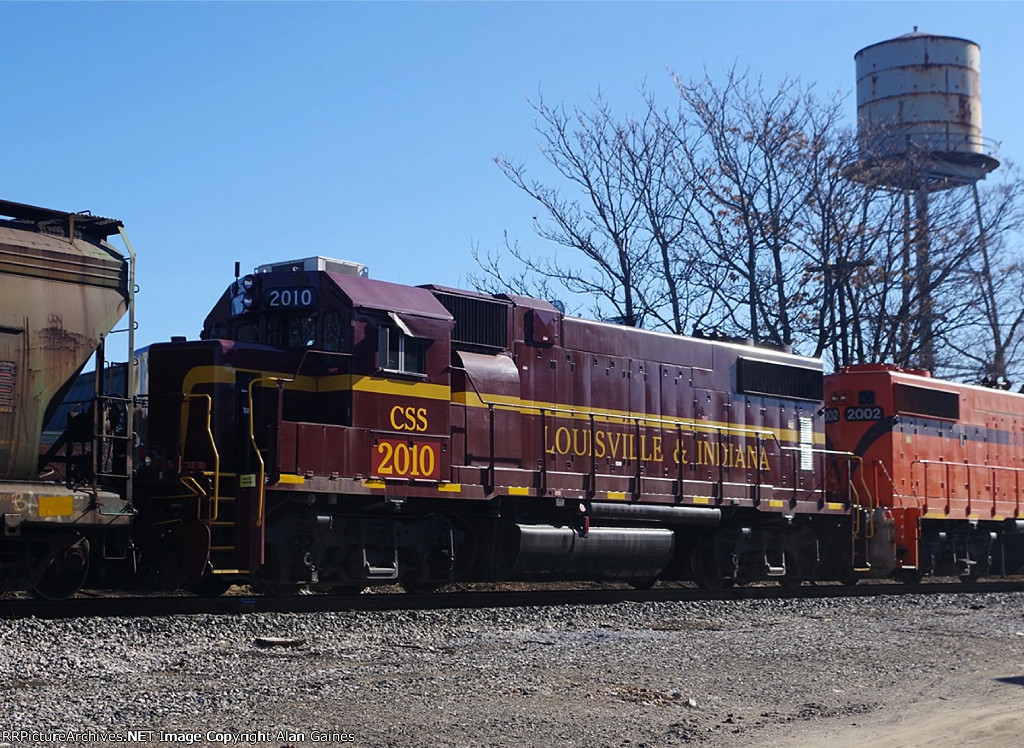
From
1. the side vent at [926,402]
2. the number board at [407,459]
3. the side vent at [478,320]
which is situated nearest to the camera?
the number board at [407,459]

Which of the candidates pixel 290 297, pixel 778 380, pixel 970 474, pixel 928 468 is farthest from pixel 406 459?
pixel 970 474

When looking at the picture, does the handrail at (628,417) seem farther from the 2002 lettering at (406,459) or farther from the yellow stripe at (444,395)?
the 2002 lettering at (406,459)

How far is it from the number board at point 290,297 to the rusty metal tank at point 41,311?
2.23 m

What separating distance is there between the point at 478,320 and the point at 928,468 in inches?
433

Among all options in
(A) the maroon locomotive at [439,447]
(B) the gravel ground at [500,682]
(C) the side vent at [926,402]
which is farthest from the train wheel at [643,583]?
(C) the side vent at [926,402]

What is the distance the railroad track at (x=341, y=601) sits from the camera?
1186 centimetres

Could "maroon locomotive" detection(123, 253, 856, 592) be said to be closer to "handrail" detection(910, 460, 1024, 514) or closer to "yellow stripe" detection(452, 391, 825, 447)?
"yellow stripe" detection(452, 391, 825, 447)

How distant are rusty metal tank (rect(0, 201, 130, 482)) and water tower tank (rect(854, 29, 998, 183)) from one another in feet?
107

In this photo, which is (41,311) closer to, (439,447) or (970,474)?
(439,447)

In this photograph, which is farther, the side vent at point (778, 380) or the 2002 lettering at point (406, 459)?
the side vent at point (778, 380)

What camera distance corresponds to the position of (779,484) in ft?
65.3

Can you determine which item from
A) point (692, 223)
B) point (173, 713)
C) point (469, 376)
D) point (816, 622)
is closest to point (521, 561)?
point (469, 376)

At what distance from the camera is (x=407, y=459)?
561 inches

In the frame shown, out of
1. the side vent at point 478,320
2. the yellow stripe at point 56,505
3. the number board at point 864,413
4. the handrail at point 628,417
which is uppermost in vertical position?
the side vent at point 478,320
